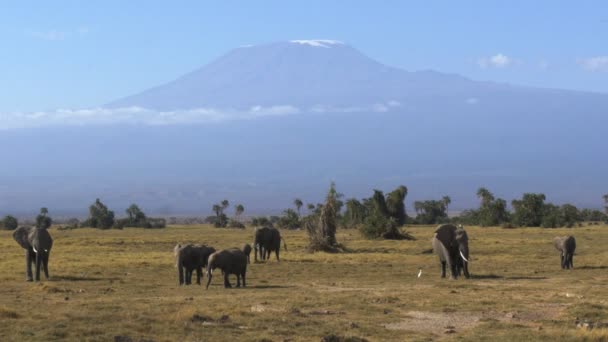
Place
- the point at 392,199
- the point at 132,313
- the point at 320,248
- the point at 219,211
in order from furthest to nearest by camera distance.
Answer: the point at 219,211 < the point at 392,199 < the point at 320,248 < the point at 132,313

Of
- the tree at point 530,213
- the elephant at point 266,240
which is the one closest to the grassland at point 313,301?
the elephant at point 266,240

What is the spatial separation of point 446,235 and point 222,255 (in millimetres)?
7942

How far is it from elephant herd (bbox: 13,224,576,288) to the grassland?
600 mm

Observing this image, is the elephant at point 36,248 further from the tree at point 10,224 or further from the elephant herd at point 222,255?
the tree at point 10,224

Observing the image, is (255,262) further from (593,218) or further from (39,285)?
(593,218)

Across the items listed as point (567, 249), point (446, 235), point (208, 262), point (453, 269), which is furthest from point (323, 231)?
point (208, 262)

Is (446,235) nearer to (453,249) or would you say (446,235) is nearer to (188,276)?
(453,249)

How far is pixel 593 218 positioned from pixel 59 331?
9732 centimetres

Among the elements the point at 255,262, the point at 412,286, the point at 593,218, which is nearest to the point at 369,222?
the point at 255,262

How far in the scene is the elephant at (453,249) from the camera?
105 ft

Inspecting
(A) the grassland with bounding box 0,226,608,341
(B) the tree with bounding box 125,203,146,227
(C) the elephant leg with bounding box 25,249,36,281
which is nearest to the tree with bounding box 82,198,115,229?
(B) the tree with bounding box 125,203,146,227

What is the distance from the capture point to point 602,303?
23.6 meters

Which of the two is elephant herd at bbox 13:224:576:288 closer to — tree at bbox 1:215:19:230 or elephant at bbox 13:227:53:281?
elephant at bbox 13:227:53:281

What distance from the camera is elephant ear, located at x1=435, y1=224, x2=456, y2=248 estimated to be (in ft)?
105
